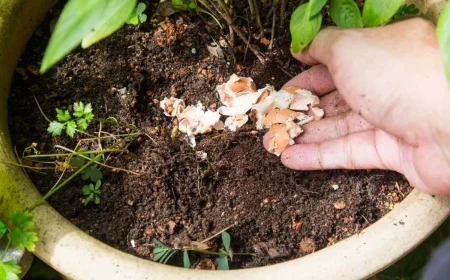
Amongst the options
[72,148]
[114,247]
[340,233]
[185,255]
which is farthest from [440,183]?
[72,148]

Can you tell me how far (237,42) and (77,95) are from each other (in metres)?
0.37

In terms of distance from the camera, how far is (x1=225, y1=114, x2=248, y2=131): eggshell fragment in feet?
3.32

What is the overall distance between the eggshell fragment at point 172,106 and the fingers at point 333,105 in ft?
0.99

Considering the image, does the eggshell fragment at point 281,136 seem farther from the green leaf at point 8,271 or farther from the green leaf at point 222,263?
the green leaf at point 8,271

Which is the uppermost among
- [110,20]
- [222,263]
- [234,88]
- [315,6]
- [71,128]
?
[110,20]

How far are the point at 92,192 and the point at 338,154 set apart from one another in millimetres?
480

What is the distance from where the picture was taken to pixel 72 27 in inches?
Result: 19.9

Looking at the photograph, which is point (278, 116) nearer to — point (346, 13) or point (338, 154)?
point (338, 154)

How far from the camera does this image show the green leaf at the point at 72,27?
49 cm

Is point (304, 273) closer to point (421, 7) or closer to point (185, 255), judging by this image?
point (185, 255)

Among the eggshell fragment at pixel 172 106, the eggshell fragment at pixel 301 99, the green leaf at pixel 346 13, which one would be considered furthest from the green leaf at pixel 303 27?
the eggshell fragment at pixel 172 106

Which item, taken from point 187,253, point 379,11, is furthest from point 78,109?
point 379,11

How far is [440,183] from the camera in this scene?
2.65ft

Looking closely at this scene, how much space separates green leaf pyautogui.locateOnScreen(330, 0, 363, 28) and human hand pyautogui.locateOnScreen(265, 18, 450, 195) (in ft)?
0.15
